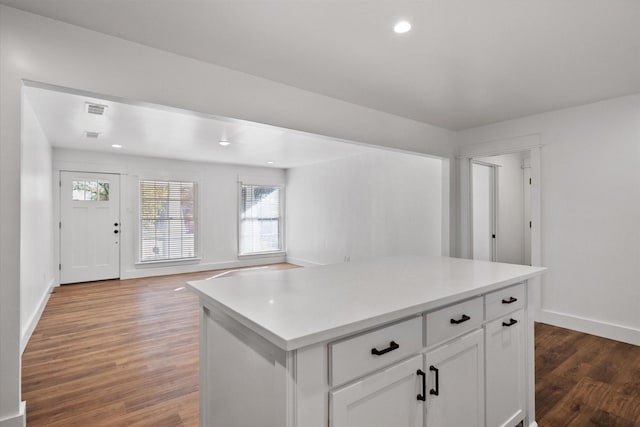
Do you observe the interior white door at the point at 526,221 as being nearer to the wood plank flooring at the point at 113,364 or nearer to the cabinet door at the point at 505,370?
the cabinet door at the point at 505,370

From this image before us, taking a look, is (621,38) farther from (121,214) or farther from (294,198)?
(121,214)

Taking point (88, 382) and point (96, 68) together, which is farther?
point (88, 382)

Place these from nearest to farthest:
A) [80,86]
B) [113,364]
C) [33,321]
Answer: [80,86], [113,364], [33,321]

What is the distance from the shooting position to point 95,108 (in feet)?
11.4

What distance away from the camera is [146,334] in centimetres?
343

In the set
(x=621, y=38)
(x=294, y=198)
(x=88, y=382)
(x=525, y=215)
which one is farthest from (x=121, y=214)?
(x=525, y=215)

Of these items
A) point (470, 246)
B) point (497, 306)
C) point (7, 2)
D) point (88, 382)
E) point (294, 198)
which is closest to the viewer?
point (497, 306)

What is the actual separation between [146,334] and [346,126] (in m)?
3.01

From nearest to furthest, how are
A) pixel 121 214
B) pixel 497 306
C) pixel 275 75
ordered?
pixel 497 306, pixel 275 75, pixel 121 214

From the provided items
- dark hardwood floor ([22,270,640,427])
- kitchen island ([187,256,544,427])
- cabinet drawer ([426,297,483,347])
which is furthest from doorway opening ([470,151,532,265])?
cabinet drawer ([426,297,483,347])

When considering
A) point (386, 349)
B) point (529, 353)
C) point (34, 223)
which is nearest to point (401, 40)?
point (386, 349)

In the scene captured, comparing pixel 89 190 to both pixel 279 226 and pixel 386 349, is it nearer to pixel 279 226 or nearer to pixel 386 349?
pixel 279 226

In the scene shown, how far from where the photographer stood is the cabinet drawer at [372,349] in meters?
1.02

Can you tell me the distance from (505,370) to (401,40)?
2.08 m
